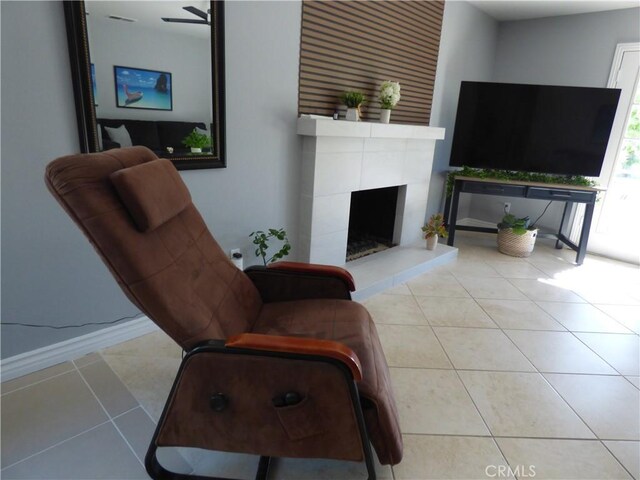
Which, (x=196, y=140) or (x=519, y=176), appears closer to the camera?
(x=196, y=140)

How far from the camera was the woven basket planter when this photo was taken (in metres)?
3.79

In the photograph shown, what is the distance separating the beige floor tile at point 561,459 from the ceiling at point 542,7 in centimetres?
366

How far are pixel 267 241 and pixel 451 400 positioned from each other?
1.45 m

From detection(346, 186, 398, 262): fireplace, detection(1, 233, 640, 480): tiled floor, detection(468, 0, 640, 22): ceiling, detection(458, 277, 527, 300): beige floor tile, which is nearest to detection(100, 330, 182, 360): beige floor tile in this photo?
detection(1, 233, 640, 480): tiled floor

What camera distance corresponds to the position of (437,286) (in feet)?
10.0

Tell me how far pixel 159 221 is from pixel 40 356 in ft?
3.74

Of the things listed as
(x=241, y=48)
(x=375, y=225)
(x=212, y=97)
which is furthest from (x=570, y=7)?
(x=212, y=97)

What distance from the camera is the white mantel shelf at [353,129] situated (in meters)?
2.47

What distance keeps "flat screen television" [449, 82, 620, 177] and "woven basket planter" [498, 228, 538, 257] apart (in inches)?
24.3

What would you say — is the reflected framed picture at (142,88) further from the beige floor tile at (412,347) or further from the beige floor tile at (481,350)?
the beige floor tile at (481,350)

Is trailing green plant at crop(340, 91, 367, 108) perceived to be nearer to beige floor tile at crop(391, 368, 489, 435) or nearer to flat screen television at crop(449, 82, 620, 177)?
flat screen television at crop(449, 82, 620, 177)

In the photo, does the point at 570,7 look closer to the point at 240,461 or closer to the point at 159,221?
the point at 159,221

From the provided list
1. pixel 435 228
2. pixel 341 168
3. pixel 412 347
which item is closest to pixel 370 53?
pixel 341 168

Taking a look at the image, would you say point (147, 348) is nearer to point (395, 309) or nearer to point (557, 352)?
point (395, 309)
